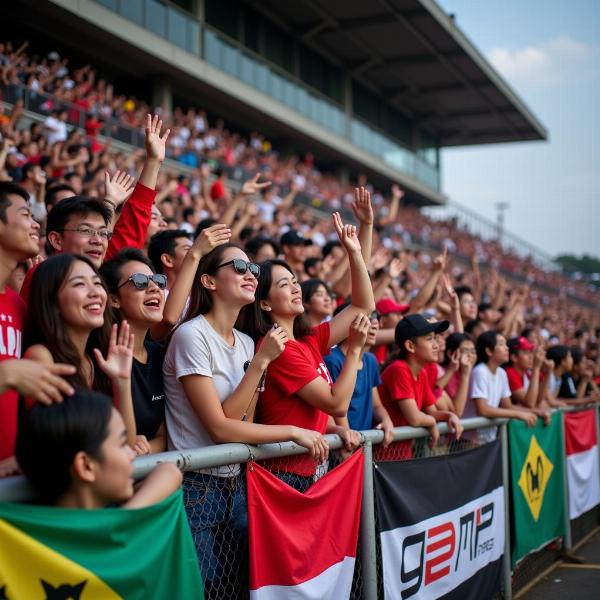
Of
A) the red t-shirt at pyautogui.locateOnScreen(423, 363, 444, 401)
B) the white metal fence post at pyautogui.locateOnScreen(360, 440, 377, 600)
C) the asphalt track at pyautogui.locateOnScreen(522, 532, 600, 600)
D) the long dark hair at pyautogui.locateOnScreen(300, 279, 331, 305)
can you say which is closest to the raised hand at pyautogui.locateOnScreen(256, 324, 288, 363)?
the white metal fence post at pyautogui.locateOnScreen(360, 440, 377, 600)

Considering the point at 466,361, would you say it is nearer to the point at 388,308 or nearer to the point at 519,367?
the point at 388,308

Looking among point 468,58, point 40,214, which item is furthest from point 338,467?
point 468,58

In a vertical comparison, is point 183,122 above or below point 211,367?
above

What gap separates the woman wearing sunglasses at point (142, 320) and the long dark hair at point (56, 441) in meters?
1.05

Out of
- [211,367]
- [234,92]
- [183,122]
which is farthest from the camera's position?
[234,92]

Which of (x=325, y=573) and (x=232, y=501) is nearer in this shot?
(x=232, y=501)

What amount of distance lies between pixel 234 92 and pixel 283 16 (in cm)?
513

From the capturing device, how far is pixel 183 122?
1875 cm

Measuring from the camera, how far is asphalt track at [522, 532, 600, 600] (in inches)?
216

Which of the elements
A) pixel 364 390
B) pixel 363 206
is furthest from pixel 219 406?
pixel 363 206

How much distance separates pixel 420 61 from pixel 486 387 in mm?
27297

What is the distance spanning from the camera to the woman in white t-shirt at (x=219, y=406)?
3137 mm

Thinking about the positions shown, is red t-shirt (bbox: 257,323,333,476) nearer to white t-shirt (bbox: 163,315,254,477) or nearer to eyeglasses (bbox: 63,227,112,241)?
white t-shirt (bbox: 163,315,254,477)

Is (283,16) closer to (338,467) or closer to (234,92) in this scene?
(234,92)
